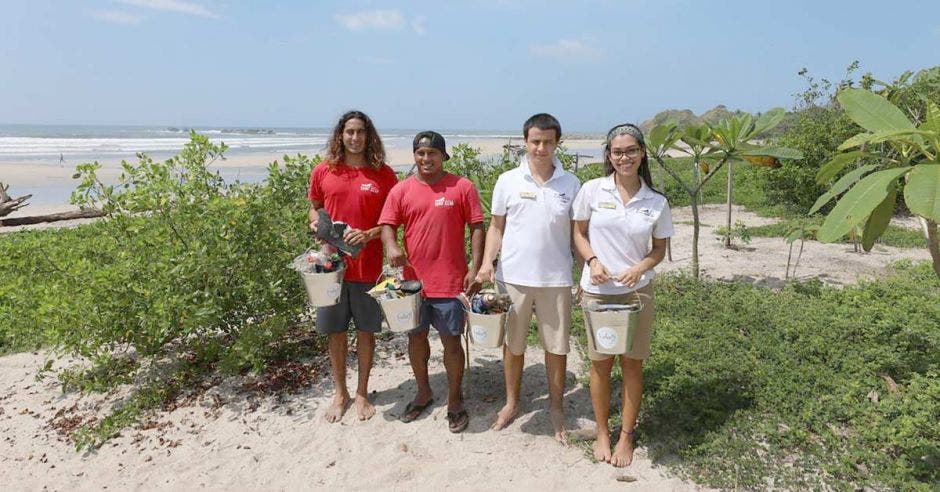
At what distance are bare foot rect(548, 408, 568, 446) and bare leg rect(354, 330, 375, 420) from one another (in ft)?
4.13

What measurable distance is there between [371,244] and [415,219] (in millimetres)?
407

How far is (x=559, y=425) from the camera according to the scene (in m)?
3.58

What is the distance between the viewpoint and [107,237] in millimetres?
4469

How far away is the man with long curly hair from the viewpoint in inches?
144

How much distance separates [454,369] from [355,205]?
4.13 ft

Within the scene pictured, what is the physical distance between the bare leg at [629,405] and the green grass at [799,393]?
0.69ft

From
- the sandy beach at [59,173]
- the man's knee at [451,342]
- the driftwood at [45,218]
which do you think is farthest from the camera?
the sandy beach at [59,173]

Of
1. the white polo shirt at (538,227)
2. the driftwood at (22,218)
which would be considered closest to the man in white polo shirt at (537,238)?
the white polo shirt at (538,227)

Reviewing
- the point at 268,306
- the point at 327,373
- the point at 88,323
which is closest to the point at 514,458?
the point at 327,373

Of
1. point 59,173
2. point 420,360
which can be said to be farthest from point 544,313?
point 59,173

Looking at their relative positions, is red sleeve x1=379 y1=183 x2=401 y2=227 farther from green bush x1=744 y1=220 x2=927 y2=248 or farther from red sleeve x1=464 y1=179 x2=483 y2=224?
green bush x1=744 y1=220 x2=927 y2=248

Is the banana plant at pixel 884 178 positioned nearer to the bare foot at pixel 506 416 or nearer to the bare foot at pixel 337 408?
the bare foot at pixel 506 416

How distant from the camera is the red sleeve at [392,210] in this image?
Result: 11.5ft

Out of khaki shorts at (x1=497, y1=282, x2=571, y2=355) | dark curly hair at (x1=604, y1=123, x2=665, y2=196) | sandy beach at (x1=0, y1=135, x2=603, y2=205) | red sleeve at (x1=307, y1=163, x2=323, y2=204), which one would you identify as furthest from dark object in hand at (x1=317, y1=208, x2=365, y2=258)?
sandy beach at (x1=0, y1=135, x2=603, y2=205)
